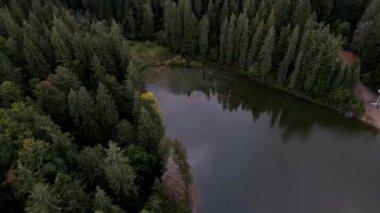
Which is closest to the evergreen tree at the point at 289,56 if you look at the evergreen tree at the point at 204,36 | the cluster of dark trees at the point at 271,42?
the cluster of dark trees at the point at 271,42

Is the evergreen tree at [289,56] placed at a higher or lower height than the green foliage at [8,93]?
higher

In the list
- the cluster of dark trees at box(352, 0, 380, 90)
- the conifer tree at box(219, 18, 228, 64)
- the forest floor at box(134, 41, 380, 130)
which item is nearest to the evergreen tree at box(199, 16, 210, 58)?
the conifer tree at box(219, 18, 228, 64)

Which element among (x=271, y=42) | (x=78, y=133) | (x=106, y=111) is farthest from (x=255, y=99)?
(x=78, y=133)

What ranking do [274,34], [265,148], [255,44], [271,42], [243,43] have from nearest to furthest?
[265,148], [271,42], [274,34], [255,44], [243,43]

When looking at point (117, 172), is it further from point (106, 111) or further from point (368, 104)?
point (368, 104)

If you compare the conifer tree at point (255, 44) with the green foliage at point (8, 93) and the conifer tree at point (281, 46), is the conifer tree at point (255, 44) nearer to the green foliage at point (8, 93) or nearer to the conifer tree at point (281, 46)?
the conifer tree at point (281, 46)

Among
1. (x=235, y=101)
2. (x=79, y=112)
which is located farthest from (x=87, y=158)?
(x=235, y=101)

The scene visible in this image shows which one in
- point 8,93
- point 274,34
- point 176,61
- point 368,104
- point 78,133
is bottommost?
point 78,133
